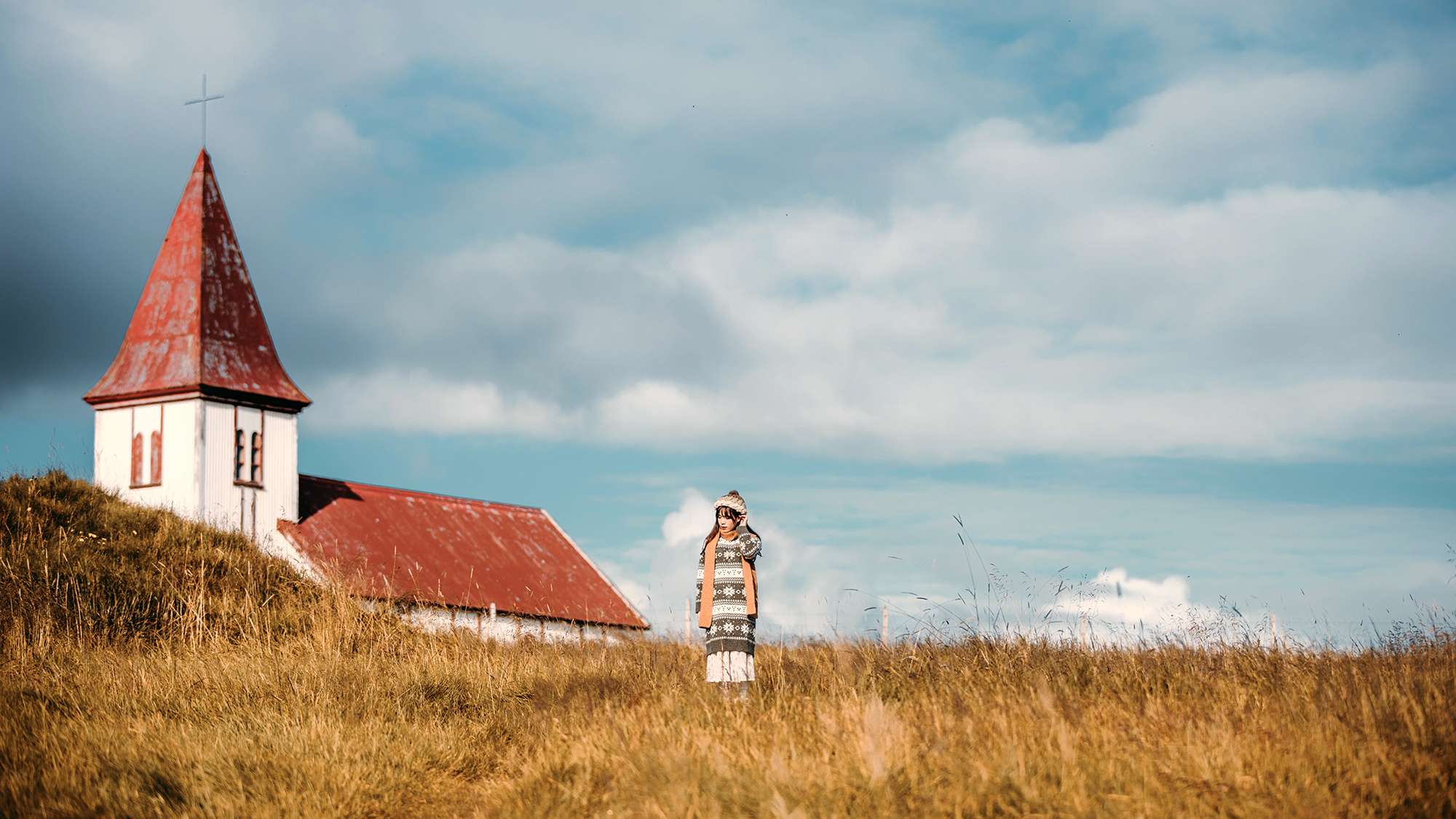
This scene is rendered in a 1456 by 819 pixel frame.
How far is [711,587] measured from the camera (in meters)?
7.92

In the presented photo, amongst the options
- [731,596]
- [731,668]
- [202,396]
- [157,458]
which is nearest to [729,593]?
[731,596]

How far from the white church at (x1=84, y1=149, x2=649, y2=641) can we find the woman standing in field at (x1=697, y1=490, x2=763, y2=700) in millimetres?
19439

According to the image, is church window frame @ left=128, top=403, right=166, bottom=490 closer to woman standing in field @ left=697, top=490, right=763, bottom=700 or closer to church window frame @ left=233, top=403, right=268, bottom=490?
church window frame @ left=233, top=403, right=268, bottom=490

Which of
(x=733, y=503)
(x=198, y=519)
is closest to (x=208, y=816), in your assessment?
(x=733, y=503)

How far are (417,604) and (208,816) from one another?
24.5 feet

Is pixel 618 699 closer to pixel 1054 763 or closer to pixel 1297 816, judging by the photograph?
pixel 1054 763

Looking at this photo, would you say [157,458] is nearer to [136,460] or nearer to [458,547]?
[136,460]

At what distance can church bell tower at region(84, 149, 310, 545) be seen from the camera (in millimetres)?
27891

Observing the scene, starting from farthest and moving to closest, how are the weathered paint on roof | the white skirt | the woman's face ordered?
the weathered paint on roof < the woman's face < the white skirt

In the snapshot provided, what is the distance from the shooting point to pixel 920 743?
16.7 feet

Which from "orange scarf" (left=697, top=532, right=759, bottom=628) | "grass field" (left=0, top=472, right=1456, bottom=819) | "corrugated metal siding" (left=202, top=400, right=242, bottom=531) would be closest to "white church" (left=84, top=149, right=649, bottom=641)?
"corrugated metal siding" (left=202, top=400, right=242, bottom=531)

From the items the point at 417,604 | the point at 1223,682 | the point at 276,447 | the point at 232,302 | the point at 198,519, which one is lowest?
the point at 1223,682

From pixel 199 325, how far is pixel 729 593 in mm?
25170

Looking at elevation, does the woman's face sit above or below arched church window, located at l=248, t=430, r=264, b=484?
below
